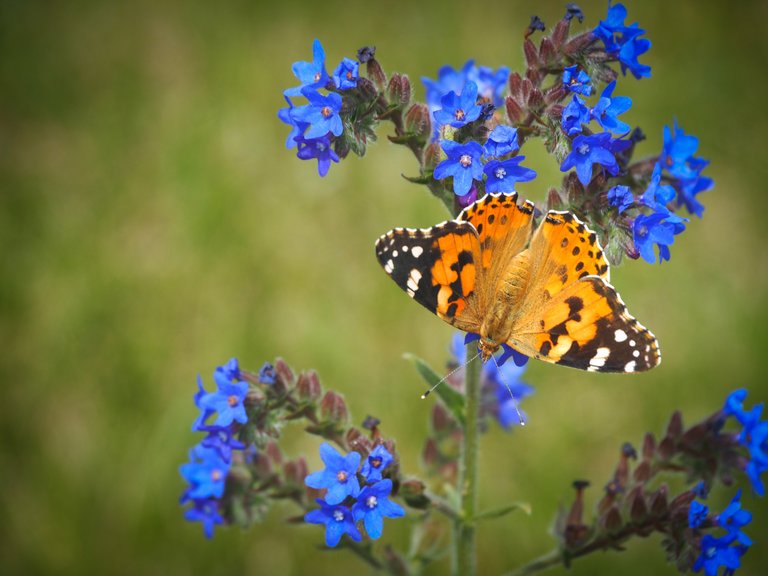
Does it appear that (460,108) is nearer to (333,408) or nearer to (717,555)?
(333,408)

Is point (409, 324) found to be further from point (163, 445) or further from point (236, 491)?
point (236, 491)

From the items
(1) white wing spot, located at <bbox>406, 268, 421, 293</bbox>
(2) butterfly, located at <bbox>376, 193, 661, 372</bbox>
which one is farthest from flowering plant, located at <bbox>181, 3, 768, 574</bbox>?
(1) white wing spot, located at <bbox>406, 268, 421, 293</bbox>

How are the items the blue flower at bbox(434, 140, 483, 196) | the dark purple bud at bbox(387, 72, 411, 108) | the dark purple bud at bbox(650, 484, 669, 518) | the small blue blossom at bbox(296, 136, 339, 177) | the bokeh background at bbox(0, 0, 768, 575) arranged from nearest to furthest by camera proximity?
the blue flower at bbox(434, 140, 483, 196) → the small blue blossom at bbox(296, 136, 339, 177) → the dark purple bud at bbox(387, 72, 411, 108) → the dark purple bud at bbox(650, 484, 669, 518) → the bokeh background at bbox(0, 0, 768, 575)

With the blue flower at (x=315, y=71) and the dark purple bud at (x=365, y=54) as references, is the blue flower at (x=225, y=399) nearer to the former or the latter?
the blue flower at (x=315, y=71)

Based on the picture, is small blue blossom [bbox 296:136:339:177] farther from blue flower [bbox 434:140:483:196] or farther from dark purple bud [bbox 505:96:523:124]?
dark purple bud [bbox 505:96:523:124]

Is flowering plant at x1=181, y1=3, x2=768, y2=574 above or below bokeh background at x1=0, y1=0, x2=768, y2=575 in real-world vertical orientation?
below

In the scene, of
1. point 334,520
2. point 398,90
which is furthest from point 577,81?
point 334,520
